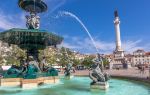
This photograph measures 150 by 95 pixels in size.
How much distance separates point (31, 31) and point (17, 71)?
4.38 m

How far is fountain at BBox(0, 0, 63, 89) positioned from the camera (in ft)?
66.1

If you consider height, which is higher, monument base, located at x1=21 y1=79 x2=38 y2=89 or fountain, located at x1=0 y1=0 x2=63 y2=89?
fountain, located at x1=0 y1=0 x2=63 y2=89

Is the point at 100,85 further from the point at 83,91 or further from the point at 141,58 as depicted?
the point at 141,58

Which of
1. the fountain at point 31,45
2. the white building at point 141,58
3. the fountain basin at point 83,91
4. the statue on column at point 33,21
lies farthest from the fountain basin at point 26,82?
the white building at point 141,58

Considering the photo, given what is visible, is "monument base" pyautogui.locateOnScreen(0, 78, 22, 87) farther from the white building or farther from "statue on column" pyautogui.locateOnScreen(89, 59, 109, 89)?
the white building

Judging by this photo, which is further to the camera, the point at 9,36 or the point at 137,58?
the point at 137,58

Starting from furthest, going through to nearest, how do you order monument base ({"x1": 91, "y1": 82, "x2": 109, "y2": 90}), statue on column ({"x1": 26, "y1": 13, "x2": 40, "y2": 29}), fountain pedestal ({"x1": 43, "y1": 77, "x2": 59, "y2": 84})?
statue on column ({"x1": 26, "y1": 13, "x2": 40, "y2": 29}) < fountain pedestal ({"x1": 43, "y1": 77, "x2": 59, "y2": 84}) < monument base ({"x1": 91, "y1": 82, "x2": 109, "y2": 90})

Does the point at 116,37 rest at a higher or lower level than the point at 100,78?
higher

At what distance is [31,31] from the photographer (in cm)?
2181

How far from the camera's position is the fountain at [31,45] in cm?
2014

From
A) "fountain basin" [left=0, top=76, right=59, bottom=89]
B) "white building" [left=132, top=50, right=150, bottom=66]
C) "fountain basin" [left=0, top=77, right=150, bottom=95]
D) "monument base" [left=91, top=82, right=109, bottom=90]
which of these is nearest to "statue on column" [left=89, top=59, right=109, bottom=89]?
"monument base" [left=91, top=82, right=109, bottom=90]

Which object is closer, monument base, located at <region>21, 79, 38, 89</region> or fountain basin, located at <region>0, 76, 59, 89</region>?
monument base, located at <region>21, 79, 38, 89</region>

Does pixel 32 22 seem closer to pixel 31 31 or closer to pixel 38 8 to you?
pixel 38 8

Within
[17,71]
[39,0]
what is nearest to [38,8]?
[39,0]
